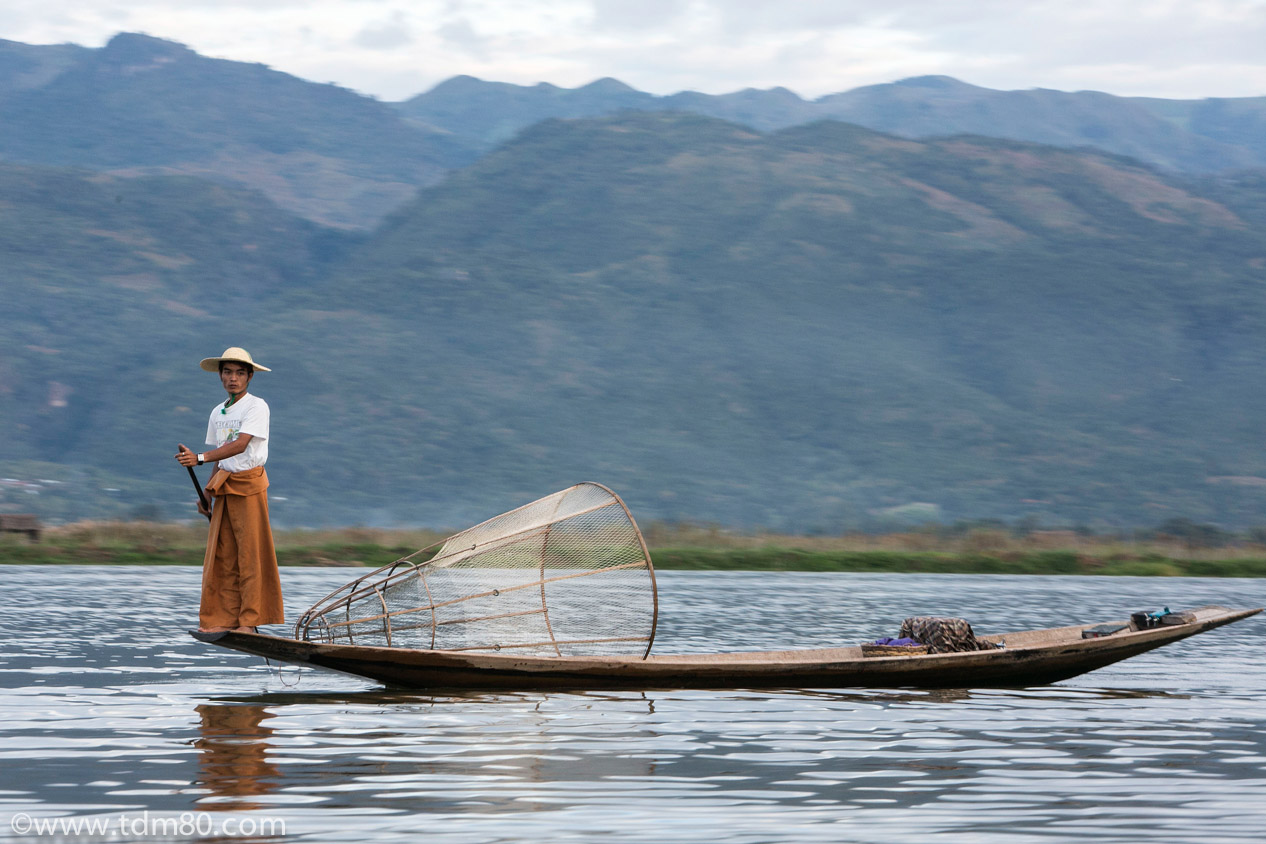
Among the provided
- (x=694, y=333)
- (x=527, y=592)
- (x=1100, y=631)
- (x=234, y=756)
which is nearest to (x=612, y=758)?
(x=234, y=756)

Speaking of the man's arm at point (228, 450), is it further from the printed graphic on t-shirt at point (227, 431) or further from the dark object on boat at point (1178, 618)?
the dark object on boat at point (1178, 618)

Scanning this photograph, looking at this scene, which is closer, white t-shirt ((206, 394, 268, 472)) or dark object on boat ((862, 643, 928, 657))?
white t-shirt ((206, 394, 268, 472))

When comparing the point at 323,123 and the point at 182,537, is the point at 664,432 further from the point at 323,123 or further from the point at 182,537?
the point at 323,123

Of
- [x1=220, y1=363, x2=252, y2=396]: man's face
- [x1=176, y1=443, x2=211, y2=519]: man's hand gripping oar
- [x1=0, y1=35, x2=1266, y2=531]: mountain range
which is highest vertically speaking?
[x1=0, y1=35, x2=1266, y2=531]: mountain range

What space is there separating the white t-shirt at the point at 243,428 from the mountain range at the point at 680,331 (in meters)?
52.8

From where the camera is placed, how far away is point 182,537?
37.7m

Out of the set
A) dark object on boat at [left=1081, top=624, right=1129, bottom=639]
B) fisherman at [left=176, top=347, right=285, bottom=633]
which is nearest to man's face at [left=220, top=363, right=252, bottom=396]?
fisherman at [left=176, top=347, right=285, bottom=633]

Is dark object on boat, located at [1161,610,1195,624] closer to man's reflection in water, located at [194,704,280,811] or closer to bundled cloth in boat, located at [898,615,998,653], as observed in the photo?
bundled cloth in boat, located at [898,615,998,653]

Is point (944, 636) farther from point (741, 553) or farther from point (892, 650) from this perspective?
point (741, 553)

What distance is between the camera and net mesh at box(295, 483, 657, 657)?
11812mm

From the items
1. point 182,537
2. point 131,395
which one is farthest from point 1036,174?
point 182,537

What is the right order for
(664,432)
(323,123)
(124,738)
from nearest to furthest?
1. (124,738)
2. (664,432)
3. (323,123)

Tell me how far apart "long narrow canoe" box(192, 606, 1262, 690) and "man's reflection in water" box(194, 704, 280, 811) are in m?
0.67

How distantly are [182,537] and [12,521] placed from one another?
12.5ft
